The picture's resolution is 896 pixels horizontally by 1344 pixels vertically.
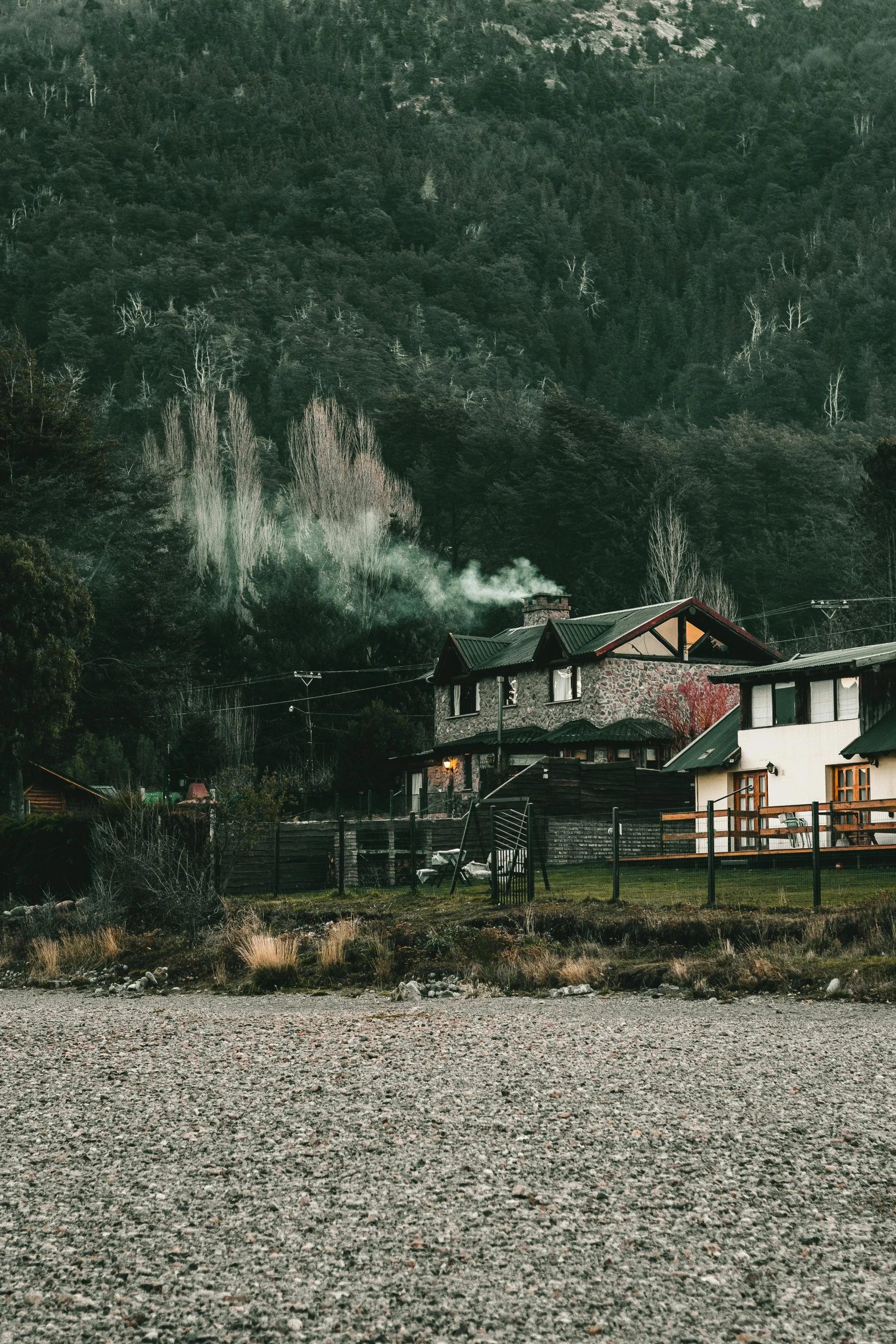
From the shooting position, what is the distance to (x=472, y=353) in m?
125

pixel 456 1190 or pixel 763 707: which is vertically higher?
pixel 763 707

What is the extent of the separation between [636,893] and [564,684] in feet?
99.8

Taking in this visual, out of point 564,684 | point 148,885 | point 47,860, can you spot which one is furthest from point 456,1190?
point 564,684

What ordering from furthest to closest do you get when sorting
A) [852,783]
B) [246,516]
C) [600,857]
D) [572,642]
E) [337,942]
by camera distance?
[246,516] < [572,642] < [852,783] < [600,857] < [337,942]

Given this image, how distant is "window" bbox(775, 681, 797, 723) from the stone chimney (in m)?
22.6

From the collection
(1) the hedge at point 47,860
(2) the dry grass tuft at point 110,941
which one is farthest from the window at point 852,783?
(2) the dry grass tuft at point 110,941

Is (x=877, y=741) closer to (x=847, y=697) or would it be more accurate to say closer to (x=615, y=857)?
(x=847, y=697)

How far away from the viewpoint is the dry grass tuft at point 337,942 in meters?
21.0

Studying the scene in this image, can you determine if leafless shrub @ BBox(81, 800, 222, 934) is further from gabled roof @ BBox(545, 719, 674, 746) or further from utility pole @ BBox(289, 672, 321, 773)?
utility pole @ BBox(289, 672, 321, 773)

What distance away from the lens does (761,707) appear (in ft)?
129

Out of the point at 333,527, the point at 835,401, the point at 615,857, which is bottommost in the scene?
the point at 615,857

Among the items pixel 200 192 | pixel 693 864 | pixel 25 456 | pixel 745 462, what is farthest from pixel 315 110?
pixel 693 864

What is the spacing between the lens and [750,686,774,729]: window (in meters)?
38.9

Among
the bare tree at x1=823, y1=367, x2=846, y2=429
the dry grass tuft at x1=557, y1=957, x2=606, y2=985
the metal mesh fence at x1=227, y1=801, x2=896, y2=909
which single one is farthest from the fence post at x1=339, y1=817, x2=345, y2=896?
the bare tree at x1=823, y1=367, x2=846, y2=429
